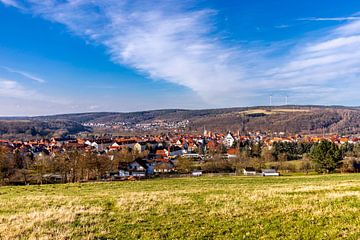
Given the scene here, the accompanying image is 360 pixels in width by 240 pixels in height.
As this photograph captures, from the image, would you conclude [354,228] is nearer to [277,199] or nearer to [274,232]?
[274,232]

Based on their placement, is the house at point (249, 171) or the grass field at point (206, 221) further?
the house at point (249, 171)

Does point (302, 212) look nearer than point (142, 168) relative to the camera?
Yes

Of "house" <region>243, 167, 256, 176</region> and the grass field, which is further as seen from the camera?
"house" <region>243, 167, 256, 176</region>

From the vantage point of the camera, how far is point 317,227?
350 inches

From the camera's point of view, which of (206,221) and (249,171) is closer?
(206,221)

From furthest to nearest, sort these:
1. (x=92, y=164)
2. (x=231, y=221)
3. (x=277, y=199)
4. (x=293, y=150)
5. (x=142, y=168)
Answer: (x=293, y=150)
(x=142, y=168)
(x=92, y=164)
(x=277, y=199)
(x=231, y=221)

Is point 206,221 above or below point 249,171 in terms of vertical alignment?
above

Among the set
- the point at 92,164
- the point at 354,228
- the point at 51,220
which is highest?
the point at 354,228

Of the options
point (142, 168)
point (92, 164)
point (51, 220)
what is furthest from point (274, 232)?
point (142, 168)

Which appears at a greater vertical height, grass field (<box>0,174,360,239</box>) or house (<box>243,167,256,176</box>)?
grass field (<box>0,174,360,239</box>)

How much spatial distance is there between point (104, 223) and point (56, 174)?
162 feet

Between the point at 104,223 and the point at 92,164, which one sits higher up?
the point at 104,223

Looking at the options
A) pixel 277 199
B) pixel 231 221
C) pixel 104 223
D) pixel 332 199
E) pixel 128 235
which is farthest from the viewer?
pixel 277 199

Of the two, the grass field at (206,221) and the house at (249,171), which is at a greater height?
the grass field at (206,221)
